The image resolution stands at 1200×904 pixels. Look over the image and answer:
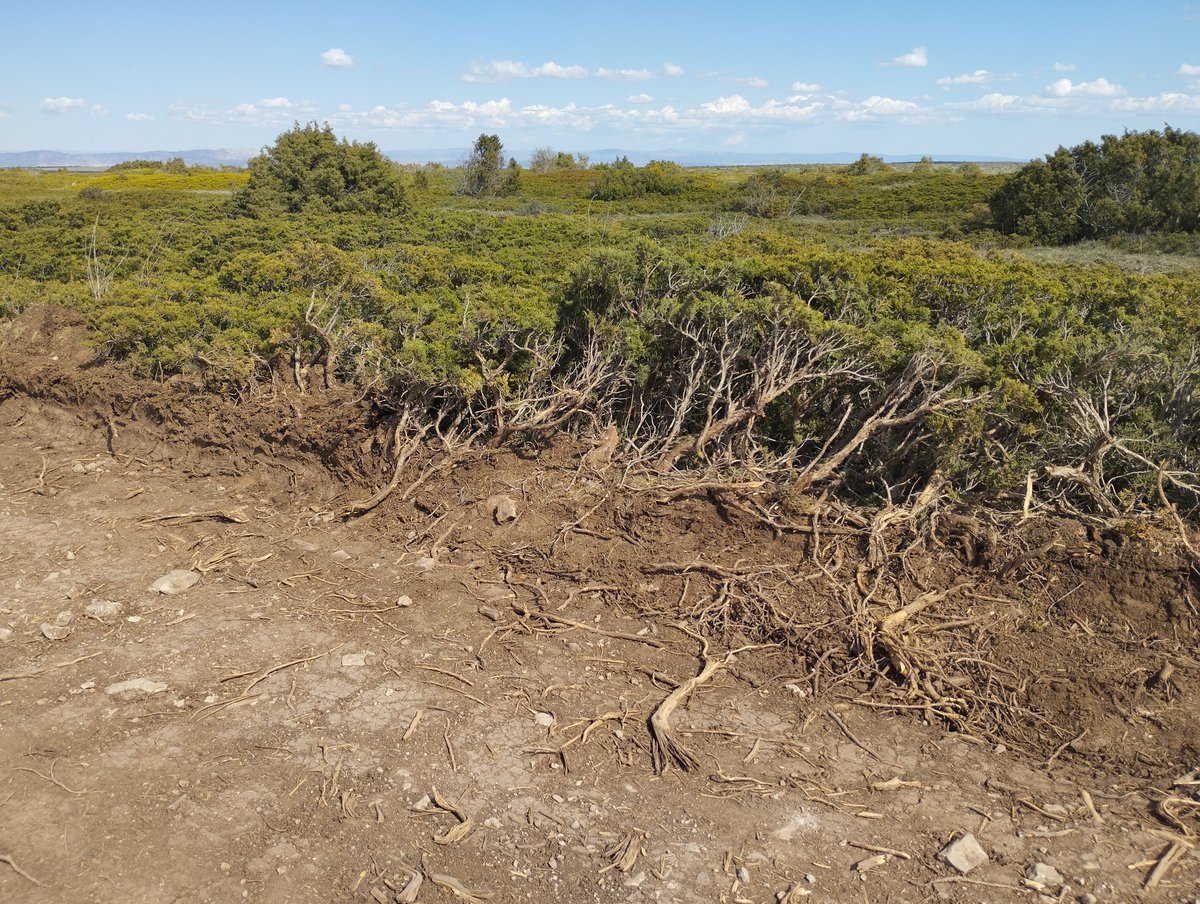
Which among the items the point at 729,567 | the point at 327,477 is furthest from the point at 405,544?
the point at 729,567

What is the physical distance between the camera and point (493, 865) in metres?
3.56

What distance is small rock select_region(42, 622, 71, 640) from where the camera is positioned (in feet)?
17.0

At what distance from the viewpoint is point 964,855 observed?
3568 mm

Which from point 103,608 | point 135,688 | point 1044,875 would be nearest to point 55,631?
point 103,608

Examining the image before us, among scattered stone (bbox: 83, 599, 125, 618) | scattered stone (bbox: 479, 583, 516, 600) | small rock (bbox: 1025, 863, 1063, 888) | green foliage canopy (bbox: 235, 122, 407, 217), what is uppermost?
green foliage canopy (bbox: 235, 122, 407, 217)

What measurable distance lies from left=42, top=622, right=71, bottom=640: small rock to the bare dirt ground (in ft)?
0.06

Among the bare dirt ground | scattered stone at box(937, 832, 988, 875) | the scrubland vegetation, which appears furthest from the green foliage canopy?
scattered stone at box(937, 832, 988, 875)

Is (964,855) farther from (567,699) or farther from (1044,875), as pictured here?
(567,699)

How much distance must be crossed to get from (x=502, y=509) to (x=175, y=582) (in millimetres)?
2416

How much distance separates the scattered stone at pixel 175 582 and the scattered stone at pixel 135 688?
3.81 ft

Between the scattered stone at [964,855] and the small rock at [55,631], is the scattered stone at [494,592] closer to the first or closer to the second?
the small rock at [55,631]

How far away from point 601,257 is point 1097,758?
5.56m

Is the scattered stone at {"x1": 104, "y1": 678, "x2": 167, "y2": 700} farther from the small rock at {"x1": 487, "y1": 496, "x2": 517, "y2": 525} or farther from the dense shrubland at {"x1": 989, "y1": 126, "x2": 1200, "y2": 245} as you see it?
the dense shrubland at {"x1": 989, "y1": 126, "x2": 1200, "y2": 245}

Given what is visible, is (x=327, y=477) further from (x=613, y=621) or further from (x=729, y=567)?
(x=729, y=567)
